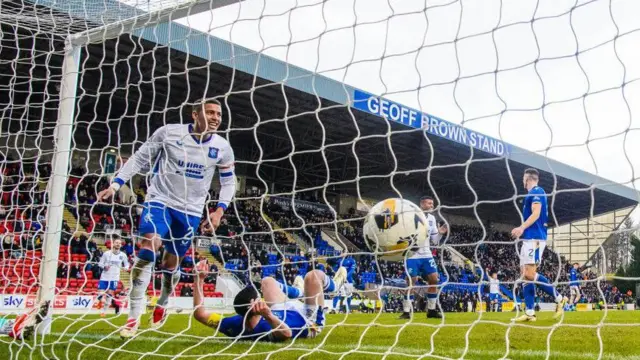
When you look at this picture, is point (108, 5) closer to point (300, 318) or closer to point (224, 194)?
point (224, 194)

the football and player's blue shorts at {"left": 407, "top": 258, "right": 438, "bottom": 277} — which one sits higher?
the football

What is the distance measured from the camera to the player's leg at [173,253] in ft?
15.2

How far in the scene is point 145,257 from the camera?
4.40 meters

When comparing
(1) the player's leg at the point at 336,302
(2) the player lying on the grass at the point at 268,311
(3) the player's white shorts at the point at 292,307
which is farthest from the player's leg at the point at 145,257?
(1) the player's leg at the point at 336,302

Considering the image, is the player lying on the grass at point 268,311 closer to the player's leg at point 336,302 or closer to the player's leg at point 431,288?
the player's leg at point 431,288

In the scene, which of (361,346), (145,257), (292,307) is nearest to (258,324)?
(292,307)

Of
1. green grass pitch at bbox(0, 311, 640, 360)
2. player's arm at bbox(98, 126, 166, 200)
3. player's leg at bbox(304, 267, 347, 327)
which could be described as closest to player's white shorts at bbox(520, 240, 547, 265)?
green grass pitch at bbox(0, 311, 640, 360)

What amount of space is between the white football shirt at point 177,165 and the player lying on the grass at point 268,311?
2.14ft

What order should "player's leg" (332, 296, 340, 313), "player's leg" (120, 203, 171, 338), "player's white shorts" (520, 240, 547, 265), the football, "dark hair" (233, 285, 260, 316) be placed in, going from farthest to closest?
"player's leg" (332, 296, 340, 313) → "player's white shorts" (520, 240, 547, 265) → "player's leg" (120, 203, 171, 338) → the football → "dark hair" (233, 285, 260, 316)

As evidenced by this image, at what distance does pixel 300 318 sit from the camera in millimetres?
4285

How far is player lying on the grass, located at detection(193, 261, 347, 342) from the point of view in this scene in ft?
12.8

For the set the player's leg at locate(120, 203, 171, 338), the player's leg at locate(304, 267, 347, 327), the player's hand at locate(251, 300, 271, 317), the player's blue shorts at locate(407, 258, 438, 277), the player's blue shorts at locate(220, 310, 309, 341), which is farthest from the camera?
the player's blue shorts at locate(407, 258, 438, 277)

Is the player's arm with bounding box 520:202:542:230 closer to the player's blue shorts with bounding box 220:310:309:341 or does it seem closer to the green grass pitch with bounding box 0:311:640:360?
the green grass pitch with bounding box 0:311:640:360

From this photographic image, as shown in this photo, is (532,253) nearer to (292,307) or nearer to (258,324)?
(292,307)
